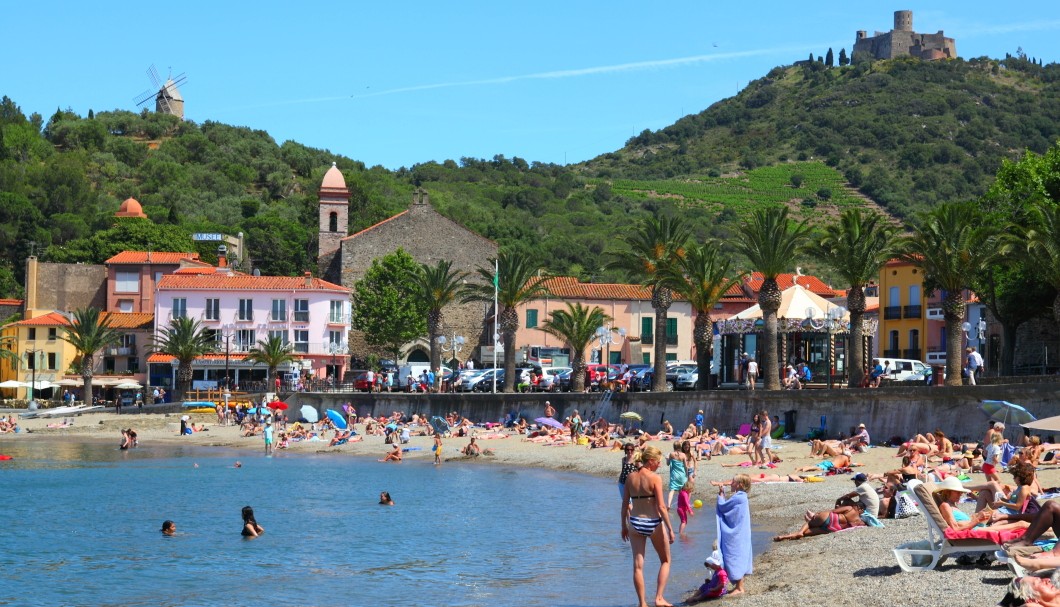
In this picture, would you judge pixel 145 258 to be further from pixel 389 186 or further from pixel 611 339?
pixel 389 186

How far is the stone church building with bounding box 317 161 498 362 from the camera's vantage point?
7762 centimetres

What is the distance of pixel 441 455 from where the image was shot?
41000 millimetres

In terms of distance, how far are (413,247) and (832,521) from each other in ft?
204

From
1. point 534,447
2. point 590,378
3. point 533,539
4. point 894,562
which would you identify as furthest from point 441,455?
point 894,562

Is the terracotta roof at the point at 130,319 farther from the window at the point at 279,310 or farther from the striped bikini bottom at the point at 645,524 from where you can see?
the striped bikini bottom at the point at 645,524

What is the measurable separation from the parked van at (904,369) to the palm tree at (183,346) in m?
37.3

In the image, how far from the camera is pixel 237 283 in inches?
2817

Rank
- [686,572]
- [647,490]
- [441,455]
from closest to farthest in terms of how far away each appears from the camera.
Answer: [647,490]
[686,572]
[441,455]

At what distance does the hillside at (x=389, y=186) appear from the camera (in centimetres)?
10231

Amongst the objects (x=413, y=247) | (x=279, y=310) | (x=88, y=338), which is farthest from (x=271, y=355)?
(x=413, y=247)

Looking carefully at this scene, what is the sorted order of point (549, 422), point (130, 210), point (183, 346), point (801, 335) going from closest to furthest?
point (549, 422), point (801, 335), point (183, 346), point (130, 210)

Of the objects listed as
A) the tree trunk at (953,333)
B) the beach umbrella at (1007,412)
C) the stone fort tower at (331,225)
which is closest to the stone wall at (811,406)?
the tree trunk at (953,333)

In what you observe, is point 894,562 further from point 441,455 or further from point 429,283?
point 429,283

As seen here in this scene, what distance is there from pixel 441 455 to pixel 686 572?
24.2 metres
